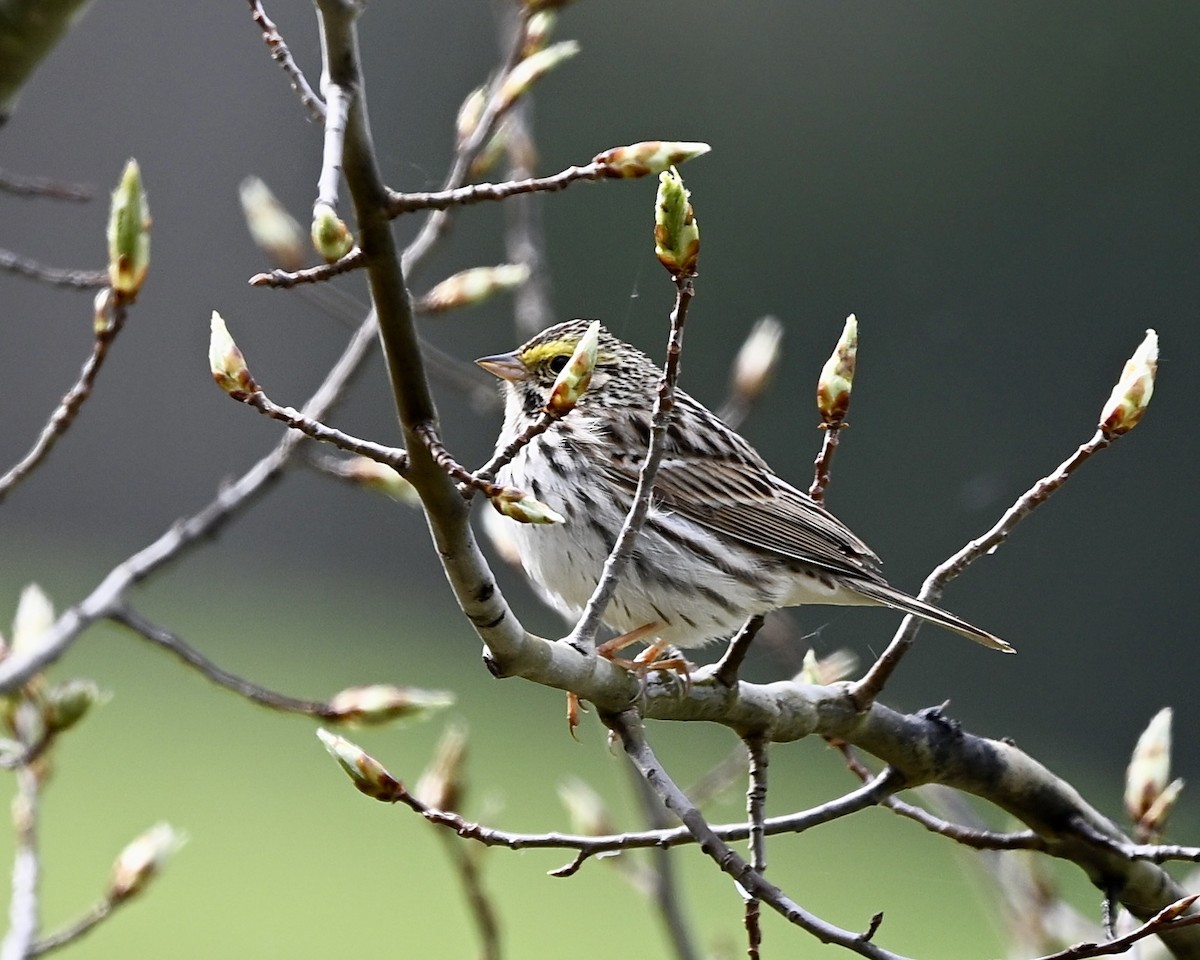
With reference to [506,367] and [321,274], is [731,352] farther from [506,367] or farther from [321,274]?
[321,274]

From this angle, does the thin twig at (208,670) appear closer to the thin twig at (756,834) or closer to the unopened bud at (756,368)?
the thin twig at (756,834)

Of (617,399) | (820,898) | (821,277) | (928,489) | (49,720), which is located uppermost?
(821,277)

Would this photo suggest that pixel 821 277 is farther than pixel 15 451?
No

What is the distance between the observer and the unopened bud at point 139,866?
2.59 meters

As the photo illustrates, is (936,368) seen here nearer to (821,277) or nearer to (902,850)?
(821,277)

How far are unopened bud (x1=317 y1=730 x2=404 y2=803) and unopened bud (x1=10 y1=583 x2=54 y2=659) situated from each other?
1.88ft

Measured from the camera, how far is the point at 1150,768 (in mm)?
2588

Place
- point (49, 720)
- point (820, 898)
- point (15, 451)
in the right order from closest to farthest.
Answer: point (49, 720) → point (820, 898) → point (15, 451)

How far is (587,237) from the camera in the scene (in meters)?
9.75

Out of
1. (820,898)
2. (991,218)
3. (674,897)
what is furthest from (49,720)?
(991,218)

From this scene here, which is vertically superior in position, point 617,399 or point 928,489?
point 928,489

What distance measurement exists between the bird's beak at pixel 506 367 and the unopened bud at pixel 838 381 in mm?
1246

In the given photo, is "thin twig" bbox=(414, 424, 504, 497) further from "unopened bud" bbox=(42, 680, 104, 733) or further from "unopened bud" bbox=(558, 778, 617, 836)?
"unopened bud" bbox=(558, 778, 617, 836)

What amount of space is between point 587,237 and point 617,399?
622cm
